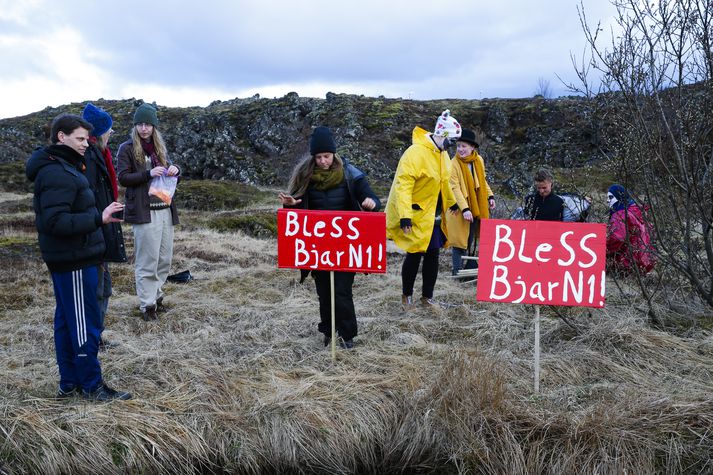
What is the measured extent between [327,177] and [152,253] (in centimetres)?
210

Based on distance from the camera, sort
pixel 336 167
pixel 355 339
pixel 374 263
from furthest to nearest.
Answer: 1. pixel 355 339
2. pixel 336 167
3. pixel 374 263

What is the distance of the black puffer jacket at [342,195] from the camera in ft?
15.7

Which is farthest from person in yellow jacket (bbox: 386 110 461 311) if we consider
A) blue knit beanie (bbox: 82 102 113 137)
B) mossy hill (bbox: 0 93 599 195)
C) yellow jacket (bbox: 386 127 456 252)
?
mossy hill (bbox: 0 93 599 195)

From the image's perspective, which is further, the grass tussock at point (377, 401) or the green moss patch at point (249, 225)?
the green moss patch at point (249, 225)

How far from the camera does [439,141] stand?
5602mm

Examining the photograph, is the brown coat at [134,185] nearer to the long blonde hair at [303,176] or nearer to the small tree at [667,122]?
the long blonde hair at [303,176]

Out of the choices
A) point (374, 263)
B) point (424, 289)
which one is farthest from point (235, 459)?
point (424, 289)

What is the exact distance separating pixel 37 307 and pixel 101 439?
10.9 ft

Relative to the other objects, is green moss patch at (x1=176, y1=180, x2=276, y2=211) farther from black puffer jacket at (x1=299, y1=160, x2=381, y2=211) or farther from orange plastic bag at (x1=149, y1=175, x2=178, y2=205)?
black puffer jacket at (x1=299, y1=160, x2=381, y2=211)

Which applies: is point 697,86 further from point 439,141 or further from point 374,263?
point 374,263

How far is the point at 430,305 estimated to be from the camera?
5.82m

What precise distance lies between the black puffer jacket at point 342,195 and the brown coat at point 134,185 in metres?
1.71

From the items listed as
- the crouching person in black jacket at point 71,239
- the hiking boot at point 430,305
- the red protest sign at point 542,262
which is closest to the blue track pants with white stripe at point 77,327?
the crouching person in black jacket at point 71,239

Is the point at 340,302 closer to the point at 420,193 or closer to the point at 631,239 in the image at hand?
the point at 420,193
